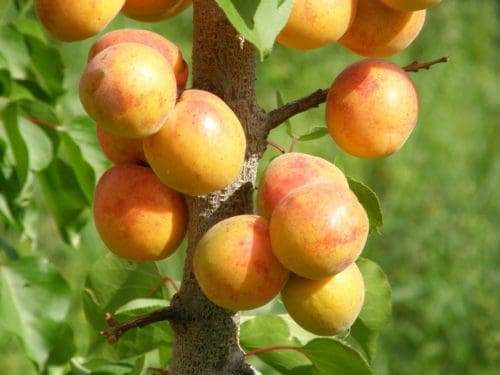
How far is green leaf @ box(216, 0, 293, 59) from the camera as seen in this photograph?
2.60 feet

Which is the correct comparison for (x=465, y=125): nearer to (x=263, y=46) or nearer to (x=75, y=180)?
(x=75, y=180)

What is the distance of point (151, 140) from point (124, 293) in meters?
0.39

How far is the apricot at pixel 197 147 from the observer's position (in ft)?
2.75

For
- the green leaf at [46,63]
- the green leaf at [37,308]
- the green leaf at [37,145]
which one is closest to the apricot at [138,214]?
the green leaf at [37,308]

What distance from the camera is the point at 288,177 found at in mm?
904

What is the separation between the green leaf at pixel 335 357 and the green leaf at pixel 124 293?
193mm

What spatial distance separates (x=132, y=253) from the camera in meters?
0.93

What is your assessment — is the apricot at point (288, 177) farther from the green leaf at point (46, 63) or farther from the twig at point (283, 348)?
the green leaf at point (46, 63)

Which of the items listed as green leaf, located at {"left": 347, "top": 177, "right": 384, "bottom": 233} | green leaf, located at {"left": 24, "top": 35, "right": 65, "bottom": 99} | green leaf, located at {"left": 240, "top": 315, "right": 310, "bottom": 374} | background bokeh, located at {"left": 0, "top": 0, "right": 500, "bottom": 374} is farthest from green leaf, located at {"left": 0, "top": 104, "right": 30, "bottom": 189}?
background bokeh, located at {"left": 0, "top": 0, "right": 500, "bottom": 374}

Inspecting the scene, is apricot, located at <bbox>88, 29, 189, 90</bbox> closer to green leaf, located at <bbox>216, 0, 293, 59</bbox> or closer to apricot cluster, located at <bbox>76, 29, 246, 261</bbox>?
apricot cluster, located at <bbox>76, 29, 246, 261</bbox>

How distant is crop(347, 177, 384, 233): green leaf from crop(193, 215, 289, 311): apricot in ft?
0.60

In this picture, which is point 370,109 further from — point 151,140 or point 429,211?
point 429,211

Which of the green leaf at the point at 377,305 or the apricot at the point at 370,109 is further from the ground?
the apricot at the point at 370,109

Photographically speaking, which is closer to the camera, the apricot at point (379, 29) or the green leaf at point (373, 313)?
the apricot at point (379, 29)
